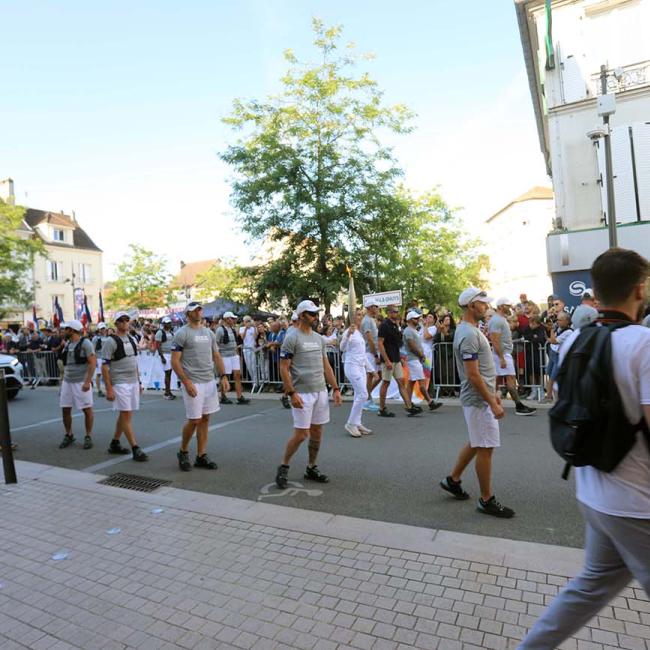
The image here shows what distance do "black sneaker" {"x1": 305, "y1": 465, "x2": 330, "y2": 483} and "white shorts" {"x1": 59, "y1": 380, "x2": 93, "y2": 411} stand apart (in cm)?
394

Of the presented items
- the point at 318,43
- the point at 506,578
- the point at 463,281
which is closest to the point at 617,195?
the point at 318,43

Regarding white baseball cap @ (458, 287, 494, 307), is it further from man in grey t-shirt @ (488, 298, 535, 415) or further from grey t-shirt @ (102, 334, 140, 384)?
grey t-shirt @ (102, 334, 140, 384)

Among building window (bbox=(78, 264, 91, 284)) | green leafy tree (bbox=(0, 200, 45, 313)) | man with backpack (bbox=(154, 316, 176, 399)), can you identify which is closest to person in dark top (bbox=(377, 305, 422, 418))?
man with backpack (bbox=(154, 316, 176, 399))

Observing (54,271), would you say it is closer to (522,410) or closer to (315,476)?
(522,410)

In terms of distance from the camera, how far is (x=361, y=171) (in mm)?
17359

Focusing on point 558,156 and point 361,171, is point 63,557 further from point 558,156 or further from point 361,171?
point 558,156

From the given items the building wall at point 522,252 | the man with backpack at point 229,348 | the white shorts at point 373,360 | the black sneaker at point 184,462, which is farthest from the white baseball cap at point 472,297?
the building wall at point 522,252

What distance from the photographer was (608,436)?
1859mm

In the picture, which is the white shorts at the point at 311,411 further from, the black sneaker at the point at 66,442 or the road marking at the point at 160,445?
the black sneaker at the point at 66,442

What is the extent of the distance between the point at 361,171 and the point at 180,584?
618 inches

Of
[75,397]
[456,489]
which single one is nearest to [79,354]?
[75,397]

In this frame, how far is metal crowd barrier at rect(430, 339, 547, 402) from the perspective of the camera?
9.77m

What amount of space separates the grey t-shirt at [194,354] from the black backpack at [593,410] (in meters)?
4.69

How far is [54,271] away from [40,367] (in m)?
39.1
